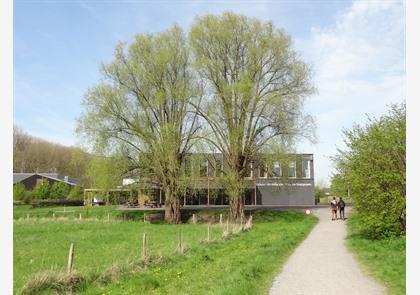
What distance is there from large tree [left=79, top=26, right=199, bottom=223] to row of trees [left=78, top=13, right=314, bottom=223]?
0.08 metres

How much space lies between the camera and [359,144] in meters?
16.3

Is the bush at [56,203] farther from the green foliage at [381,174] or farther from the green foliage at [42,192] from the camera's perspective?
the green foliage at [381,174]

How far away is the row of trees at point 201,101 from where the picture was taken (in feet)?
103

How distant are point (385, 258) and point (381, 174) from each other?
3624 millimetres

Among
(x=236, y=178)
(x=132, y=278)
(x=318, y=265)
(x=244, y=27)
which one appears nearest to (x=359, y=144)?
(x=318, y=265)

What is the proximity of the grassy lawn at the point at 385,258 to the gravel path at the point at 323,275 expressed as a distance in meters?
0.31

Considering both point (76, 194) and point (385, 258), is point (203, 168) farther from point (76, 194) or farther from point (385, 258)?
point (76, 194)

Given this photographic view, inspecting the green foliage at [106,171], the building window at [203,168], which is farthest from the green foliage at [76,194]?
the building window at [203,168]

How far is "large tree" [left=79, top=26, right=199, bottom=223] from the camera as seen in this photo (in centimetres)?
3198

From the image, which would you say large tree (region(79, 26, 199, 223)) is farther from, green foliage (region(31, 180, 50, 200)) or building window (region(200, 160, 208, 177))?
green foliage (region(31, 180, 50, 200))

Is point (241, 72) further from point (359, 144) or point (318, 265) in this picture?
point (318, 265)

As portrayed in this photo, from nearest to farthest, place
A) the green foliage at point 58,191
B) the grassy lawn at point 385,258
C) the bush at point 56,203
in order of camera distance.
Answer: the grassy lawn at point 385,258 → the bush at point 56,203 → the green foliage at point 58,191
